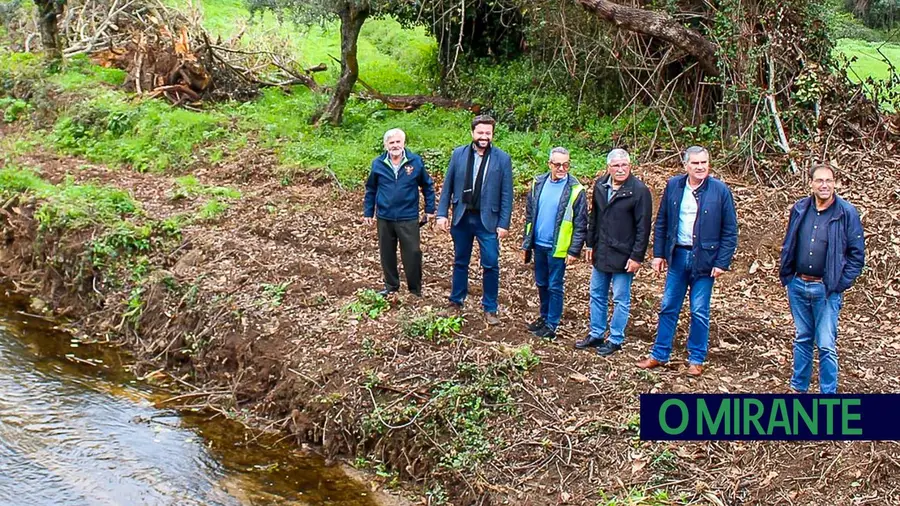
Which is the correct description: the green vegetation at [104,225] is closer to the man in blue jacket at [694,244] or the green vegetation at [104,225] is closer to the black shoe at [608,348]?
the black shoe at [608,348]

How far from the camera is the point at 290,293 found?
30.8 ft

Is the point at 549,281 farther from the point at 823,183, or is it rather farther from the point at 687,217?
the point at 823,183

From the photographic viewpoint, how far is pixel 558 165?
7.48 m

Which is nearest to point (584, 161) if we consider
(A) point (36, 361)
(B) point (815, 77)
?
(B) point (815, 77)

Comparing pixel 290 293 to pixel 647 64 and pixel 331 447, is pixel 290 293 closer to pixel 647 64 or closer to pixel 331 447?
pixel 331 447

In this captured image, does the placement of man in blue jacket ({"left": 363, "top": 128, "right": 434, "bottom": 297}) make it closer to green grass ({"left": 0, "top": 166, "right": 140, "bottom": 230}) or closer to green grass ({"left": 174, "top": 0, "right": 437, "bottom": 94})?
green grass ({"left": 0, "top": 166, "right": 140, "bottom": 230})

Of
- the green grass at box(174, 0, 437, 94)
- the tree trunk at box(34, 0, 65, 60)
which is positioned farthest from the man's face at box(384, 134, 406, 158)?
the tree trunk at box(34, 0, 65, 60)

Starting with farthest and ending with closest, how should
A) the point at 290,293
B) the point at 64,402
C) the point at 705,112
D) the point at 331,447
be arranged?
the point at 705,112, the point at 290,293, the point at 64,402, the point at 331,447

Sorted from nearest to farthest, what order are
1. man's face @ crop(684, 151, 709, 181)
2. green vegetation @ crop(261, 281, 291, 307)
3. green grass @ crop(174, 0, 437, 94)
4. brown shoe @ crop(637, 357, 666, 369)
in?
man's face @ crop(684, 151, 709, 181) < brown shoe @ crop(637, 357, 666, 369) < green vegetation @ crop(261, 281, 291, 307) < green grass @ crop(174, 0, 437, 94)

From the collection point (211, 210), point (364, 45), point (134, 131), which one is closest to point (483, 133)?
point (211, 210)

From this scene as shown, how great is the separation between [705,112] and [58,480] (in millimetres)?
10100

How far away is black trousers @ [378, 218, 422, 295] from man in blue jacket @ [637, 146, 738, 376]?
249 centimetres

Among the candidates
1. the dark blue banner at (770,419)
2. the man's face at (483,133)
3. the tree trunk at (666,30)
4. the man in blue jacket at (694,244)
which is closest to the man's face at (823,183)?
the man in blue jacket at (694,244)

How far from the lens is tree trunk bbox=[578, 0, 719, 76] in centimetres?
1265
